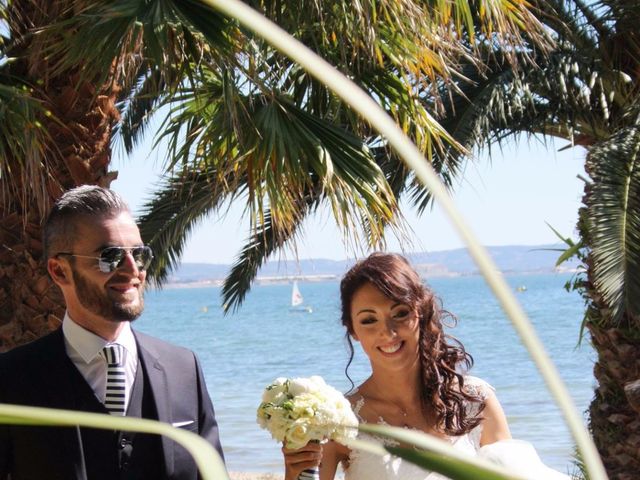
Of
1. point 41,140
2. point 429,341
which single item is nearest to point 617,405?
point 429,341

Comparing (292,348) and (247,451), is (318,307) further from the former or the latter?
(247,451)

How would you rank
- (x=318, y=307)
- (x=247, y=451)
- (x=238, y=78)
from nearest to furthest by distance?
(x=238, y=78), (x=247, y=451), (x=318, y=307)

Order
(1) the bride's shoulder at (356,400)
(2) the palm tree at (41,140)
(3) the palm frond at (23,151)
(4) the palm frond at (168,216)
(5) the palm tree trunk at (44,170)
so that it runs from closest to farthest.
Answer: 1. (1) the bride's shoulder at (356,400)
2. (3) the palm frond at (23,151)
3. (2) the palm tree at (41,140)
4. (5) the palm tree trunk at (44,170)
5. (4) the palm frond at (168,216)

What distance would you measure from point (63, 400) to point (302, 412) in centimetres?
63

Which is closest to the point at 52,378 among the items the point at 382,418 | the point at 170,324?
the point at 382,418

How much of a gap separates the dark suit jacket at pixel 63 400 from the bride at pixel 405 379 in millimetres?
553

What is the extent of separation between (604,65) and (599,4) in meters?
0.46

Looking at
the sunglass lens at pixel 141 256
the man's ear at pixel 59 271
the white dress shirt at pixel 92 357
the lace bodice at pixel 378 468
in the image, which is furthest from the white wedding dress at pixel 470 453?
the man's ear at pixel 59 271

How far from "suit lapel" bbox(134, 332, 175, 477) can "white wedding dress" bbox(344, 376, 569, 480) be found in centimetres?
67

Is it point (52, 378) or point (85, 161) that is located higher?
point (85, 161)

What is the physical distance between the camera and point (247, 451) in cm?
1659

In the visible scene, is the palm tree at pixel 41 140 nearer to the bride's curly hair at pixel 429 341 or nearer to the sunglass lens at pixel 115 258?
the bride's curly hair at pixel 429 341

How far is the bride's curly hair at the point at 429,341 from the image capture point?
318 cm

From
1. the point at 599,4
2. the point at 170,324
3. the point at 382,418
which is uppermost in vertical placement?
the point at 599,4
